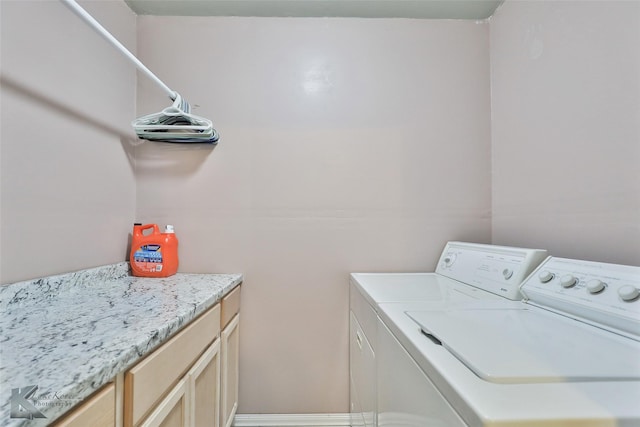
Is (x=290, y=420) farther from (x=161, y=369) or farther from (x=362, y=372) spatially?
(x=161, y=369)

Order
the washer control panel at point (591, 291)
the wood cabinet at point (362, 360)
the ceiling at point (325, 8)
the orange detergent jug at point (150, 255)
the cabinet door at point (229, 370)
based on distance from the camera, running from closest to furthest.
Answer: the washer control panel at point (591, 291) → the wood cabinet at point (362, 360) → the cabinet door at point (229, 370) → the orange detergent jug at point (150, 255) → the ceiling at point (325, 8)

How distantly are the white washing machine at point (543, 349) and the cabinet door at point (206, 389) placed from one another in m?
0.72

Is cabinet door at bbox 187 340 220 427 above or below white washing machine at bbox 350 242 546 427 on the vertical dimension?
below

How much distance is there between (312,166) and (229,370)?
1.19 meters

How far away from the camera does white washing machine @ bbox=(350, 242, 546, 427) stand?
639 millimetres

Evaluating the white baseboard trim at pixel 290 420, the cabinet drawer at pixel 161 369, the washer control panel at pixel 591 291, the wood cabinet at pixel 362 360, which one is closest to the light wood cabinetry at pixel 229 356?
the white baseboard trim at pixel 290 420

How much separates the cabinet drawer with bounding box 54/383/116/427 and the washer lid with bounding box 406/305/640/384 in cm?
70

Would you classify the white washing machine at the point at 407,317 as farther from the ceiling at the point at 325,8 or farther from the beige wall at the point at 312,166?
the ceiling at the point at 325,8

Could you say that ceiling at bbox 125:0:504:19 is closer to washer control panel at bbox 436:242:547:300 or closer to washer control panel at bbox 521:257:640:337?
washer control panel at bbox 436:242:547:300

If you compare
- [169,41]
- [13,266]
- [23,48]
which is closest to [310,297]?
[13,266]

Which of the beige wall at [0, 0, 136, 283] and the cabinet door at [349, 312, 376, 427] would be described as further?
the cabinet door at [349, 312, 376, 427]

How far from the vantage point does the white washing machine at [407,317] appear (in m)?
0.64

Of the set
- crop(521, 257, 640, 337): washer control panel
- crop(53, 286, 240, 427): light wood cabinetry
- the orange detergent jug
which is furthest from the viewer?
the orange detergent jug

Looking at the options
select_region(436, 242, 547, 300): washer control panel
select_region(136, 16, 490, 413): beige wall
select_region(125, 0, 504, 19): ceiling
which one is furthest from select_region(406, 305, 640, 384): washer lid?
select_region(125, 0, 504, 19): ceiling
